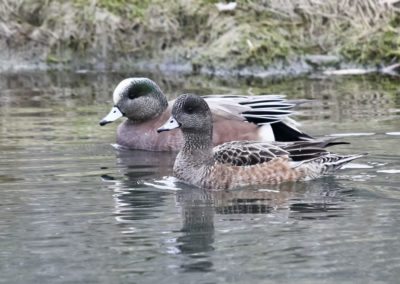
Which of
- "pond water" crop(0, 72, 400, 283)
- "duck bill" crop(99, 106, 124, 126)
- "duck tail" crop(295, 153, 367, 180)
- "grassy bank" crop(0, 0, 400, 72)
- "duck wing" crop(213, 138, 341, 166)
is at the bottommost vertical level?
"pond water" crop(0, 72, 400, 283)

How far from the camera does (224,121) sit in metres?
11.2

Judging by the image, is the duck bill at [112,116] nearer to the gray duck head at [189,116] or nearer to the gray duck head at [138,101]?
the gray duck head at [138,101]

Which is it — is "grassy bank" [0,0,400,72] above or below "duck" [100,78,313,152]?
above

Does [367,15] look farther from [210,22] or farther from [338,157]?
[338,157]

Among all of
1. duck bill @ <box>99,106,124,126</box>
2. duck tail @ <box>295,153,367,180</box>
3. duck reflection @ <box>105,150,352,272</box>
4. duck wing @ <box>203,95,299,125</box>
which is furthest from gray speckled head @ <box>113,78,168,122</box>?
duck tail @ <box>295,153,367,180</box>

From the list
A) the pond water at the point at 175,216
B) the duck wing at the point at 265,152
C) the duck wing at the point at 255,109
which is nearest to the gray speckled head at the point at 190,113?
the duck wing at the point at 265,152

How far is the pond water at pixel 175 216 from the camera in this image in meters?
6.23

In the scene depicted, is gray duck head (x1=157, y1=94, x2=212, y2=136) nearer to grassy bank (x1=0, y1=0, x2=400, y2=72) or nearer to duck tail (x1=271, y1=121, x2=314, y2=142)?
duck tail (x1=271, y1=121, x2=314, y2=142)

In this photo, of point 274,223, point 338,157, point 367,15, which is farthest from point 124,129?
point 367,15

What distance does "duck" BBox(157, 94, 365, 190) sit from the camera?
8875 mm

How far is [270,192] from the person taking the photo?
28.2 feet

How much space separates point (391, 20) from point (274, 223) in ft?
34.1

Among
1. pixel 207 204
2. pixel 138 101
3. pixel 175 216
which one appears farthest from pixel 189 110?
pixel 138 101

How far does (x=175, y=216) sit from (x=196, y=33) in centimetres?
1040
